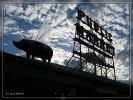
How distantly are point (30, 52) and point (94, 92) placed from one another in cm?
1151

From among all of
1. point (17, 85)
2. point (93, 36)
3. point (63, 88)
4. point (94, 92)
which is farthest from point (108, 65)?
point (17, 85)

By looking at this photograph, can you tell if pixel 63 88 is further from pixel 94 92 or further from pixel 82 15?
pixel 82 15

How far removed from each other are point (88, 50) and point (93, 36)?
379 cm

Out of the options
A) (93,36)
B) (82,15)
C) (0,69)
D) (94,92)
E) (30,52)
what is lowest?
(94,92)

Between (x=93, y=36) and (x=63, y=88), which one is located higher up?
(x=93, y=36)

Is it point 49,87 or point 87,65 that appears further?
point 87,65

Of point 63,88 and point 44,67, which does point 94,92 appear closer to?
point 63,88

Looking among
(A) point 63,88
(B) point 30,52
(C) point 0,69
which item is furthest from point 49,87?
(C) point 0,69

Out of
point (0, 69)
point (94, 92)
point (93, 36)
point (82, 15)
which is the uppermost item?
point (82, 15)

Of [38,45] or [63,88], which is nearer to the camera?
[38,45]

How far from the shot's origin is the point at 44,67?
2312cm

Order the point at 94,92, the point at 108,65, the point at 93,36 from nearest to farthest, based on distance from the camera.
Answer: the point at 94,92, the point at 93,36, the point at 108,65

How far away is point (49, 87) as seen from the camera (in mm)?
28438

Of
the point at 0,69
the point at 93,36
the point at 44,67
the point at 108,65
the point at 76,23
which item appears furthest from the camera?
the point at 108,65
